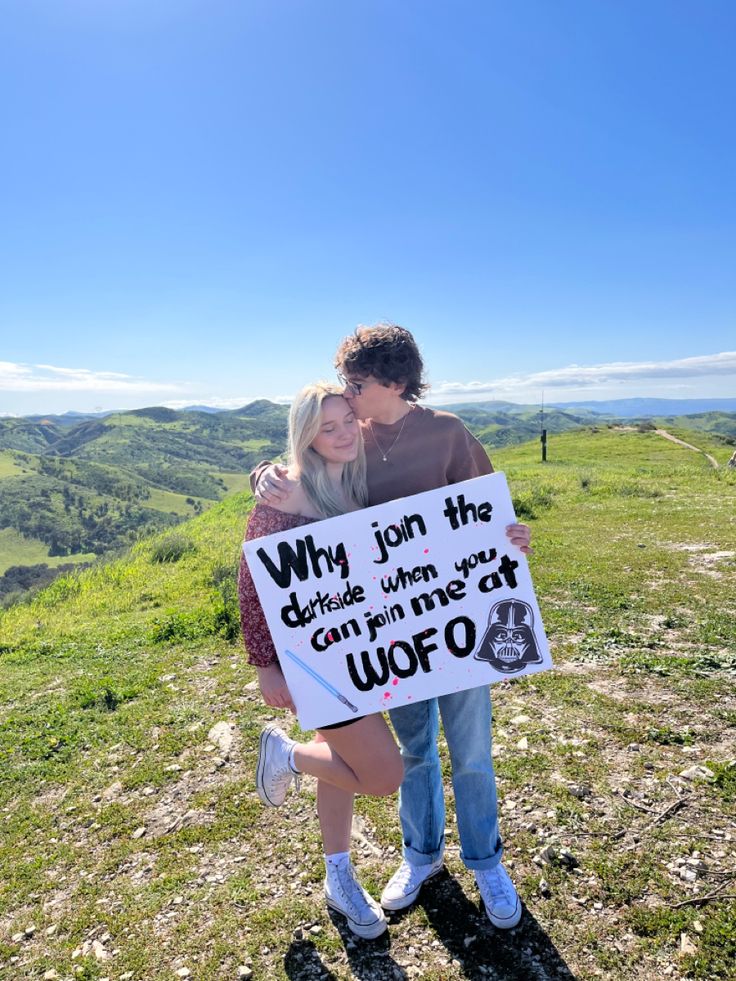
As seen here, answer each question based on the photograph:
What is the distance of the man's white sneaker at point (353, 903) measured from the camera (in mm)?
3371

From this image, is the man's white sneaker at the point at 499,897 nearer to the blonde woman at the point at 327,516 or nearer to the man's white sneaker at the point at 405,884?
the man's white sneaker at the point at 405,884

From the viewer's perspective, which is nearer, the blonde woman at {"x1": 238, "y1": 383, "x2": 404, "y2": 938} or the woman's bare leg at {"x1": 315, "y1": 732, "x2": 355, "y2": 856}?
the blonde woman at {"x1": 238, "y1": 383, "x2": 404, "y2": 938}

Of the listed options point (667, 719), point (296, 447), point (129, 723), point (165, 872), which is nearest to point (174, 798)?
point (165, 872)

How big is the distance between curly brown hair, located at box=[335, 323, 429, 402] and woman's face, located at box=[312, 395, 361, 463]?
26cm

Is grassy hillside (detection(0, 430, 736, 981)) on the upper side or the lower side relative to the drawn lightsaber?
lower

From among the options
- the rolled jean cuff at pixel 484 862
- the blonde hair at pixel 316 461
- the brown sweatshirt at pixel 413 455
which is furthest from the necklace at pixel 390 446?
the rolled jean cuff at pixel 484 862

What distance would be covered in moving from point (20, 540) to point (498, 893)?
178 m

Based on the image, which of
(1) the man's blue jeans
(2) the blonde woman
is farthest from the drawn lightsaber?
(1) the man's blue jeans

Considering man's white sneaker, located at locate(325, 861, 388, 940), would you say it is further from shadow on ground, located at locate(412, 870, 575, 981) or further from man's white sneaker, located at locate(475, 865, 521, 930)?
man's white sneaker, located at locate(475, 865, 521, 930)

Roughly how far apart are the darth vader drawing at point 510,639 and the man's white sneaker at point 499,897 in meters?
1.36

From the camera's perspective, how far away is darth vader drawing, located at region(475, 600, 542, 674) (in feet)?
10.4

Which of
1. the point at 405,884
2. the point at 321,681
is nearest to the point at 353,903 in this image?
the point at 405,884

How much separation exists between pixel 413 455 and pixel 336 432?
534 millimetres

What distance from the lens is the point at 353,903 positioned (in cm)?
343
